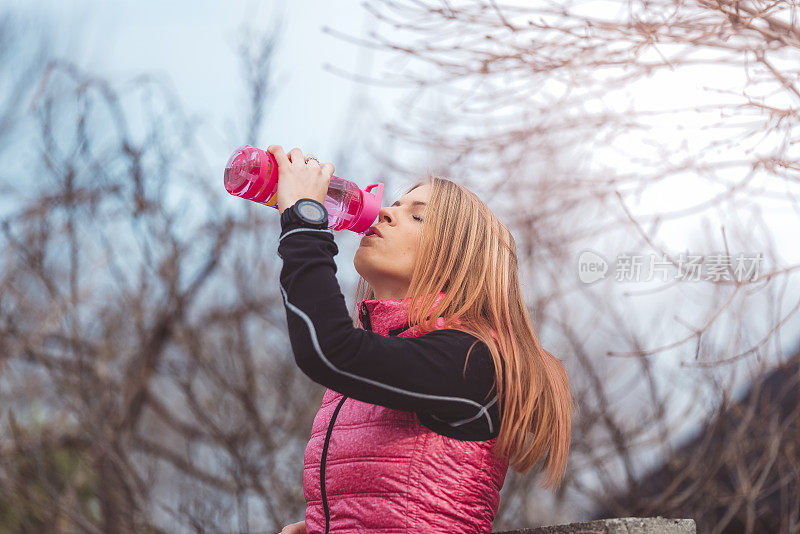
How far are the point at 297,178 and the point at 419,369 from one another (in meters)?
0.53

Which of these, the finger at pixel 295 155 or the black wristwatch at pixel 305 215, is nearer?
the black wristwatch at pixel 305 215

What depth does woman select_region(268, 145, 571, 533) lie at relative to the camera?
5.12 ft

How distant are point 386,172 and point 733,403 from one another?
110 inches

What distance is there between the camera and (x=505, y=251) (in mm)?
2029

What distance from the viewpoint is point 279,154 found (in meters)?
1.85

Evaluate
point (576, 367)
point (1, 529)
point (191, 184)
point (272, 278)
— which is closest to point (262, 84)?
point (191, 184)

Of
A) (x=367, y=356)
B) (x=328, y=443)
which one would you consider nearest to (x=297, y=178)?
(x=367, y=356)

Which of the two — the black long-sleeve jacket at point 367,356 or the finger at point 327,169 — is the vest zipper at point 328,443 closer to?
the black long-sleeve jacket at point 367,356

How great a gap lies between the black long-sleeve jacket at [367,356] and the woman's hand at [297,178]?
0.13 m

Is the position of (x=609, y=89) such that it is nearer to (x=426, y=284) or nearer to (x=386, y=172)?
(x=426, y=284)

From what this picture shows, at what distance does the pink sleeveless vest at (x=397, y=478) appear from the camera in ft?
5.36

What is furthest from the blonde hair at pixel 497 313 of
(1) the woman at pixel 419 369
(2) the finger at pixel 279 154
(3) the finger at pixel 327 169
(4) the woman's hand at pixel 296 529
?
(4) the woman's hand at pixel 296 529

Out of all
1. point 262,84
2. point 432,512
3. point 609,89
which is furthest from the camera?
point 262,84

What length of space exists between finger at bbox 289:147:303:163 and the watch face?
0.21 metres
